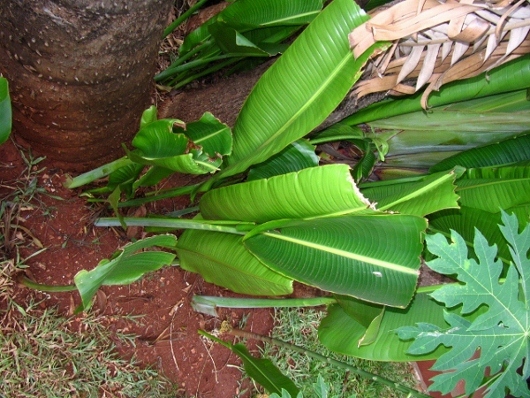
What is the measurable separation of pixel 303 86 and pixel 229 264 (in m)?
0.39

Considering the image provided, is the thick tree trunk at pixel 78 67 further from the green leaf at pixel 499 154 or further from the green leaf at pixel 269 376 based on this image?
the green leaf at pixel 499 154

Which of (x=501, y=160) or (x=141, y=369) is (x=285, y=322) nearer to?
(x=141, y=369)

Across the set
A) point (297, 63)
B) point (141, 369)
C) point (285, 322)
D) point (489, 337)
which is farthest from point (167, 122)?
point (285, 322)

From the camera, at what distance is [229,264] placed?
43.1 inches

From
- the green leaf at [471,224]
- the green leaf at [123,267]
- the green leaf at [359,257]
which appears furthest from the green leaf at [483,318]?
the green leaf at [123,267]

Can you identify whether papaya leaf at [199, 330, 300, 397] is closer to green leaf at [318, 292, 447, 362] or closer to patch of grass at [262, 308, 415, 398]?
green leaf at [318, 292, 447, 362]

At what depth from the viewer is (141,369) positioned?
53.1 inches

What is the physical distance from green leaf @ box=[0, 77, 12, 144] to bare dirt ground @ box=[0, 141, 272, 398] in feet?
1.11

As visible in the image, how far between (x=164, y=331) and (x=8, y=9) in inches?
34.4

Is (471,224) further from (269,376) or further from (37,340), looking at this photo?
(37,340)

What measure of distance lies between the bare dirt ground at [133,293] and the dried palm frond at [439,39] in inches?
26.0

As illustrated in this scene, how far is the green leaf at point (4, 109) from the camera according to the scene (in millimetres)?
798

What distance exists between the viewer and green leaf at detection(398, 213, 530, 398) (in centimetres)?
83

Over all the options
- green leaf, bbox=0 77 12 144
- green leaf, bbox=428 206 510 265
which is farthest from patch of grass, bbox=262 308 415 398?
green leaf, bbox=0 77 12 144
